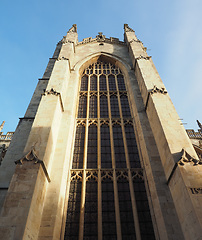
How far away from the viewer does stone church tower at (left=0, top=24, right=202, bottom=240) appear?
6133 mm

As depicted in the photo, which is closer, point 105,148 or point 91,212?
point 91,212

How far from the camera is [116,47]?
1794 centimetres

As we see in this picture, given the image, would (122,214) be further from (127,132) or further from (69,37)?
(69,37)

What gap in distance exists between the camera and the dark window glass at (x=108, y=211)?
7.08m

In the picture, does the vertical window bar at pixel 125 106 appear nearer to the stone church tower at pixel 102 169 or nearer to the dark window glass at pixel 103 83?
the stone church tower at pixel 102 169

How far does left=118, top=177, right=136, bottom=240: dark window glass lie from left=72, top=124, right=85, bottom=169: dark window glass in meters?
2.26

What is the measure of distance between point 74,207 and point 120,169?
2.70 meters

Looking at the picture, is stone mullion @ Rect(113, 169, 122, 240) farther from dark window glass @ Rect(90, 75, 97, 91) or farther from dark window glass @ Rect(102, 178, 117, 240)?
dark window glass @ Rect(90, 75, 97, 91)

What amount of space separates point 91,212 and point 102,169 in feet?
6.59

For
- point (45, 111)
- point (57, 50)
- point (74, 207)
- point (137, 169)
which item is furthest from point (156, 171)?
point (57, 50)

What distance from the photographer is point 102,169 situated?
29.5 ft

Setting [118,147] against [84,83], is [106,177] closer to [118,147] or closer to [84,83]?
[118,147]

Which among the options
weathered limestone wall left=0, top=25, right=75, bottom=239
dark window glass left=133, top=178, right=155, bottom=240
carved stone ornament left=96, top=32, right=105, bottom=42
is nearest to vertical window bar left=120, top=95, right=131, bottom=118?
weathered limestone wall left=0, top=25, right=75, bottom=239

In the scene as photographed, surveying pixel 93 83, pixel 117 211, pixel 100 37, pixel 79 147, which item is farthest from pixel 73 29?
pixel 117 211
